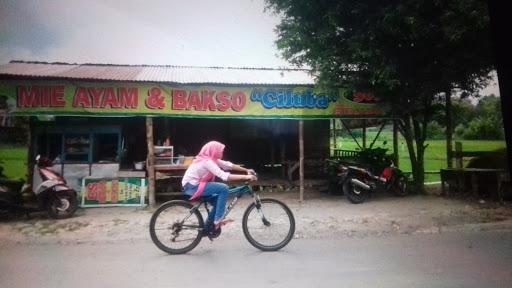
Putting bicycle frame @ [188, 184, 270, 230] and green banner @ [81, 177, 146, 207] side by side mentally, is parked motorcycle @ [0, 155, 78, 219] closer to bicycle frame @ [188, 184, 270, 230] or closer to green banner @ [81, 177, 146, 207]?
green banner @ [81, 177, 146, 207]

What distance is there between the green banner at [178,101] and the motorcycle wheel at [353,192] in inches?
52.5

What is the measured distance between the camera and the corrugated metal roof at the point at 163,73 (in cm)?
632

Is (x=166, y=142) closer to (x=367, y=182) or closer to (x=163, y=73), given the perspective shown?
(x=163, y=73)

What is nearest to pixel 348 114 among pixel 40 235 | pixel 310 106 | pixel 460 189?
pixel 310 106

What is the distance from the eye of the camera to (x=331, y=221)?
554 cm

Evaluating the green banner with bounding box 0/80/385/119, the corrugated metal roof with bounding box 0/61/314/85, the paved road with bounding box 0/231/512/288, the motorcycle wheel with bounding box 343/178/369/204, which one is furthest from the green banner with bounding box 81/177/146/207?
the motorcycle wheel with bounding box 343/178/369/204

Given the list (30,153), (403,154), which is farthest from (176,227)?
(403,154)

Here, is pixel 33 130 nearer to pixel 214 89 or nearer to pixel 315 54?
pixel 214 89

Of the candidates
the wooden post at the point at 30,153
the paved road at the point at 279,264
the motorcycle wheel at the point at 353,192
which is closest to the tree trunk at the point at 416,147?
the motorcycle wheel at the point at 353,192

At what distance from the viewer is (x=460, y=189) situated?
743 centimetres

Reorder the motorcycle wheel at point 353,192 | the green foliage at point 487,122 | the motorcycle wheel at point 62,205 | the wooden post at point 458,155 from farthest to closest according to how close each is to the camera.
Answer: the motorcycle wheel at point 353,192
the wooden post at point 458,155
the motorcycle wheel at point 62,205
the green foliage at point 487,122

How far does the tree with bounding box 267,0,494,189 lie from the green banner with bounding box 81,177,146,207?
3.71 meters

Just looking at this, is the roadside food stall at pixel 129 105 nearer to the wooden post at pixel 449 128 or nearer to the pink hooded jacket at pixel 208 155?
the wooden post at pixel 449 128

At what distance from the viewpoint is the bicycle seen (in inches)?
159
